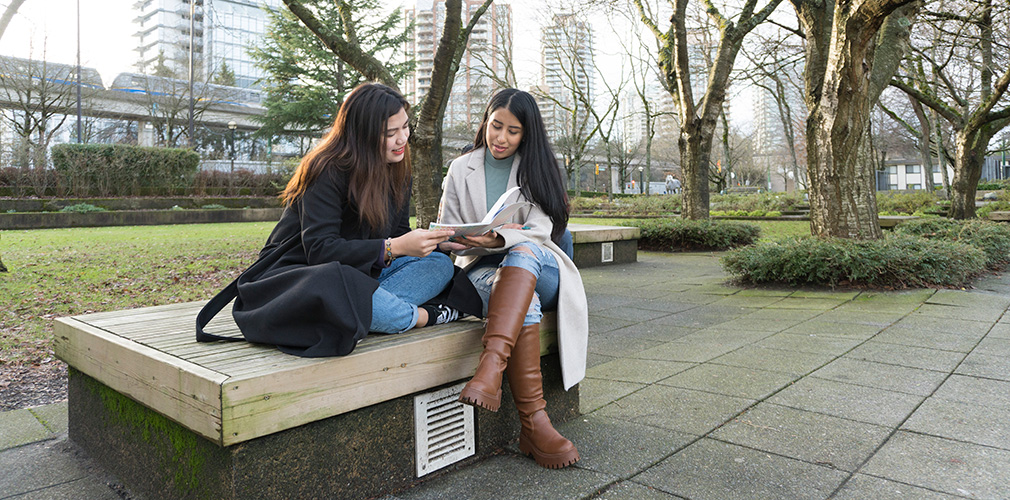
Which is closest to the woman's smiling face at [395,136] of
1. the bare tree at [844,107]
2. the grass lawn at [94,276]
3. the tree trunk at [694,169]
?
the grass lawn at [94,276]

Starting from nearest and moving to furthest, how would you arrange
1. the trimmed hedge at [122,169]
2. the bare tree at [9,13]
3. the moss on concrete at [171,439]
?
the moss on concrete at [171,439] → the bare tree at [9,13] → the trimmed hedge at [122,169]

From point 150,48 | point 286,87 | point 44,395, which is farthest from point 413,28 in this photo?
point 150,48

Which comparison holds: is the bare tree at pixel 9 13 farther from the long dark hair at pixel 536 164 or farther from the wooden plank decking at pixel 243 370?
the long dark hair at pixel 536 164

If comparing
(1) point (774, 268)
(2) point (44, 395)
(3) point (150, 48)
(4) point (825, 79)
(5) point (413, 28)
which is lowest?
(2) point (44, 395)

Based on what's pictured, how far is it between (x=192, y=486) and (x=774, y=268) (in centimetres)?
627

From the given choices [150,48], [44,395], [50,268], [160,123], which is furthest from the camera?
[150,48]

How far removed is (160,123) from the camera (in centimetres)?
3788

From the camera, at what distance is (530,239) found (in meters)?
2.62

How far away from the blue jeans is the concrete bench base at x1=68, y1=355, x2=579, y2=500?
271 millimetres

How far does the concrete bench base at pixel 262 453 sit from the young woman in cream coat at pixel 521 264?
0.27 m

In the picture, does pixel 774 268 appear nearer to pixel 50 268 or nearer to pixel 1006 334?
pixel 1006 334

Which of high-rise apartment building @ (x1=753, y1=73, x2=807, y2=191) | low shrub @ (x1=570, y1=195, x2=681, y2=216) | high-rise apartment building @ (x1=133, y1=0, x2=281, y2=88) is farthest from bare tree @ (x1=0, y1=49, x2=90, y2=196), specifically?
high-rise apartment building @ (x1=133, y1=0, x2=281, y2=88)

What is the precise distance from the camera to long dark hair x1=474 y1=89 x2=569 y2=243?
277cm

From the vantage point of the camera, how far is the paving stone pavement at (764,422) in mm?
2146
